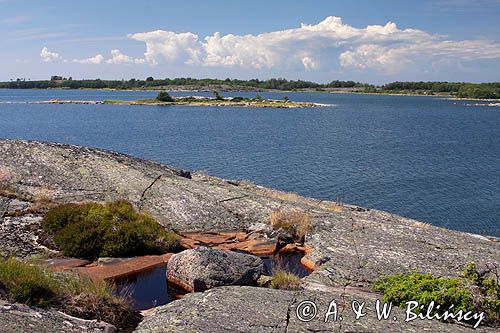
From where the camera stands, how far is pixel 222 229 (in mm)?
17406

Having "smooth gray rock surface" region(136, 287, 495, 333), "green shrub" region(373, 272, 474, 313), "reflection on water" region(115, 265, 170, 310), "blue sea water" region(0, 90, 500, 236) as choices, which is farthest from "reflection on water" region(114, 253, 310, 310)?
"blue sea water" region(0, 90, 500, 236)

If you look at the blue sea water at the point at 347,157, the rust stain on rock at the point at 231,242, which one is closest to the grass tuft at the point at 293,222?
the rust stain on rock at the point at 231,242

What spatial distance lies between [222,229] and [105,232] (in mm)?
4246

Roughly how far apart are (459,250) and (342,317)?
6936 mm

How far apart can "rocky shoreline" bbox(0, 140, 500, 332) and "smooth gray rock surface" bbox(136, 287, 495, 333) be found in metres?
0.02

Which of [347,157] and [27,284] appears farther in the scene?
[347,157]

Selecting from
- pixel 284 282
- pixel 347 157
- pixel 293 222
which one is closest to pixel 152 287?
pixel 284 282

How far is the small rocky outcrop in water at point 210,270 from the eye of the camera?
12.2 metres

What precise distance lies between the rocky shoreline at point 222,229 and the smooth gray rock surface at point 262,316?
22 mm

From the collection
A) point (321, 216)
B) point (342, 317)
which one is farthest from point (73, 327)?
point (321, 216)

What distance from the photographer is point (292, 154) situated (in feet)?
198

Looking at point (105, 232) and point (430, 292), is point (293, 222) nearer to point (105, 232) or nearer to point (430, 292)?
point (105, 232)

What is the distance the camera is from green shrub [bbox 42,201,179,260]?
14.5m

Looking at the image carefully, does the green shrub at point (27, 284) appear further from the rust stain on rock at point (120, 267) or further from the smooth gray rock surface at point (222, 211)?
the smooth gray rock surface at point (222, 211)
